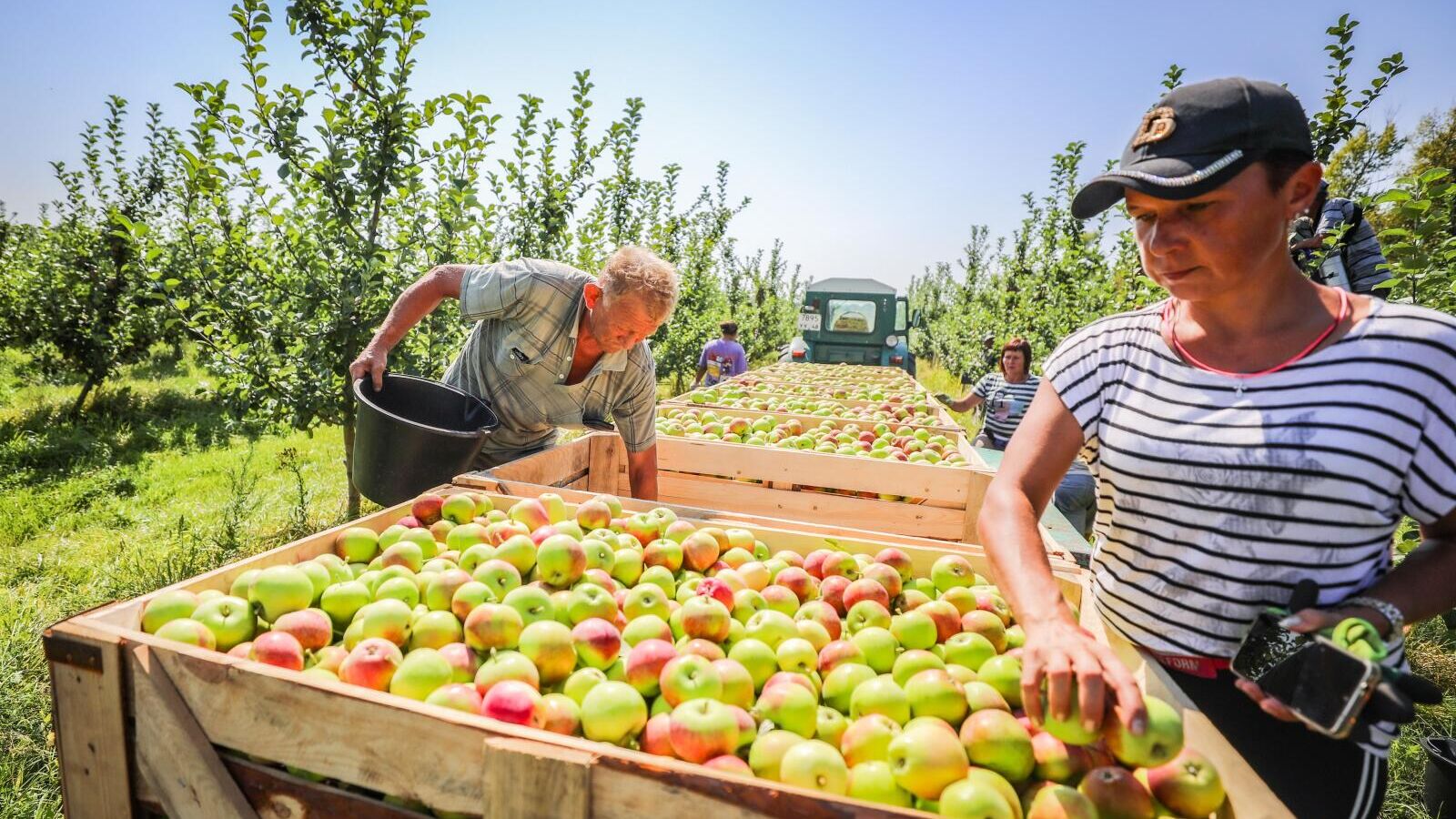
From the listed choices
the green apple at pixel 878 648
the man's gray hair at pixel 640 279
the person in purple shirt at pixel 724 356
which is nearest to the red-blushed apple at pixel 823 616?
the green apple at pixel 878 648

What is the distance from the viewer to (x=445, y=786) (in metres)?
1.26

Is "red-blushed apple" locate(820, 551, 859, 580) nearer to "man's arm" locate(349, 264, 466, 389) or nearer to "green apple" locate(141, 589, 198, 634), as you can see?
"green apple" locate(141, 589, 198, 634)

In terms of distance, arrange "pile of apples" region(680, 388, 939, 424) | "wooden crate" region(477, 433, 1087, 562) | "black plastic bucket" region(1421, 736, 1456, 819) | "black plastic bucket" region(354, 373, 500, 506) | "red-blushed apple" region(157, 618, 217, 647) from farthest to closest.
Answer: "pile of apples" region(680, 388, 939, 424) < "wooden crate" region(477, 433, 1087, 562) < "black plastic bucket" region(1421, 736, 1456, 819) < "black plastic bucket" region(354, 373, 500, 506) < "red-blushed apple" region(157, 618, 217, 647)

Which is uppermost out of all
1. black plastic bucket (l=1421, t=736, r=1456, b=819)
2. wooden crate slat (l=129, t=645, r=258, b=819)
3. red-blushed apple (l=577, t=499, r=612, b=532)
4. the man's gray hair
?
the man's gray hair

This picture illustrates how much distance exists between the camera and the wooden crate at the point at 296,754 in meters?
1.17

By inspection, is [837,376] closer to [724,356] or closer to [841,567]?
[724,356]

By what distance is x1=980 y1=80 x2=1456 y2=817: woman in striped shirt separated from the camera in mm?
1342

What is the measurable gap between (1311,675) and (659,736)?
1206 mm

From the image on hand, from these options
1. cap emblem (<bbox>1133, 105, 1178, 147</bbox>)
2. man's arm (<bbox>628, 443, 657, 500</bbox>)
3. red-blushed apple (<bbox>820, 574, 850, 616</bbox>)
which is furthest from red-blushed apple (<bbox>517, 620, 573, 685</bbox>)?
man's arm (<bbox>628, 443, 657, 500</bbox>)

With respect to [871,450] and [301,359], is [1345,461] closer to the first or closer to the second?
[871,450]

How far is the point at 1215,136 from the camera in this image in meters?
1.35

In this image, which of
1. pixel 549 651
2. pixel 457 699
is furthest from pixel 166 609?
pixel 549 651

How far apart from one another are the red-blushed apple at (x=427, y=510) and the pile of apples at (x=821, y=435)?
80.6 inches

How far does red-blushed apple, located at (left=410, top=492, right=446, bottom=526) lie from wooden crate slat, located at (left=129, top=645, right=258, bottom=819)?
1.03 meters
